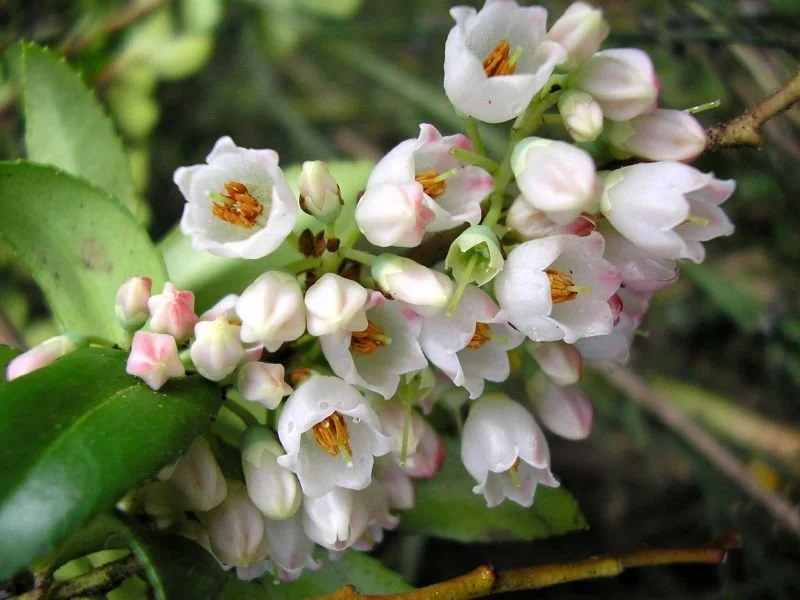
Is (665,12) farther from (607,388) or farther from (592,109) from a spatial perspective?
(592,109)

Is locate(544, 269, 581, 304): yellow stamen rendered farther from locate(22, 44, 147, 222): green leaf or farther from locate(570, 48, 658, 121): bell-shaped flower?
locate(22, 44, 147, 222): green leaf

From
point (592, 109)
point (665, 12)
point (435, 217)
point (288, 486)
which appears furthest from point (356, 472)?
point (665, 12)

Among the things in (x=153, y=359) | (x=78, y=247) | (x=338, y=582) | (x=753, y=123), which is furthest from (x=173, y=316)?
(x=753, y=123)

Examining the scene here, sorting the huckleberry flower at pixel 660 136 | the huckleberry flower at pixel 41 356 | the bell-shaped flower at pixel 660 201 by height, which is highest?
the huckleberry flower at pixel 660 136

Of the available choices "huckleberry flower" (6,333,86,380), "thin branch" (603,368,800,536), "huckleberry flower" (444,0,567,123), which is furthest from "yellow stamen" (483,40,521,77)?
"thin branch" (603,368,800,536)

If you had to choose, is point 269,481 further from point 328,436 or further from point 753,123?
point 753,123

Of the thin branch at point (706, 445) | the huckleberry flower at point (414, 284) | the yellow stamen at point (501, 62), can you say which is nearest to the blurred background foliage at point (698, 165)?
the thin branch at point (706, 445)

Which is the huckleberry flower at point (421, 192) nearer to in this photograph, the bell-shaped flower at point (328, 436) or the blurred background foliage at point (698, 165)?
the bell-shaped flower at point (328, 436)
